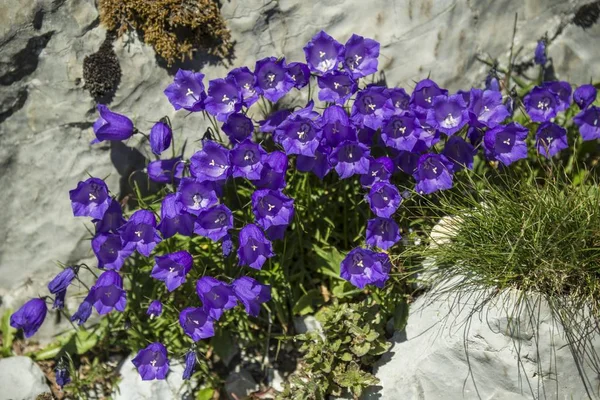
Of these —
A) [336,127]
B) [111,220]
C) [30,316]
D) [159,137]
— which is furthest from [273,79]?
[30,316]

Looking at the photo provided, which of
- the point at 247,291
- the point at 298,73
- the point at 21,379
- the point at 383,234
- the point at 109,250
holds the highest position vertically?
the point at 298,73

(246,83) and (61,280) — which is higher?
(246,83)

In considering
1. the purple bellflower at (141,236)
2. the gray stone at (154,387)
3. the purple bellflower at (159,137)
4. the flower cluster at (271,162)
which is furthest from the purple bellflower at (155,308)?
the purple bellflower at (159,137)

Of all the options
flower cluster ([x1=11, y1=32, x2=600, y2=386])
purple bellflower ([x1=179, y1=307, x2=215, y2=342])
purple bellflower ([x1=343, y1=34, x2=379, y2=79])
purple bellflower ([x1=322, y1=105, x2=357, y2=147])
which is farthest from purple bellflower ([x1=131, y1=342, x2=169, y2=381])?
purple bellflower ([x1=343, y1=34, x2=379, y2=79])

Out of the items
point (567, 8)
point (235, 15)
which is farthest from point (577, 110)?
point (235, 15)

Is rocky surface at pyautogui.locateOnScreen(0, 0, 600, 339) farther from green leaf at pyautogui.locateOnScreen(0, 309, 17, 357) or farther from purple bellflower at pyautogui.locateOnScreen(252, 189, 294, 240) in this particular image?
purple bellflower at pyautogui.locateOnScreen(252, 189, 294, 240)

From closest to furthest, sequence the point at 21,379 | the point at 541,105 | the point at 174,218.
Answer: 1. the point at 174,218
2. the point at 541,105
3. the point at 21,379

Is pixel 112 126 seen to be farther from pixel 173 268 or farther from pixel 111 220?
pixel 173 268

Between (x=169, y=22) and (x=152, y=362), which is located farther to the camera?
(x=169, y=22)
